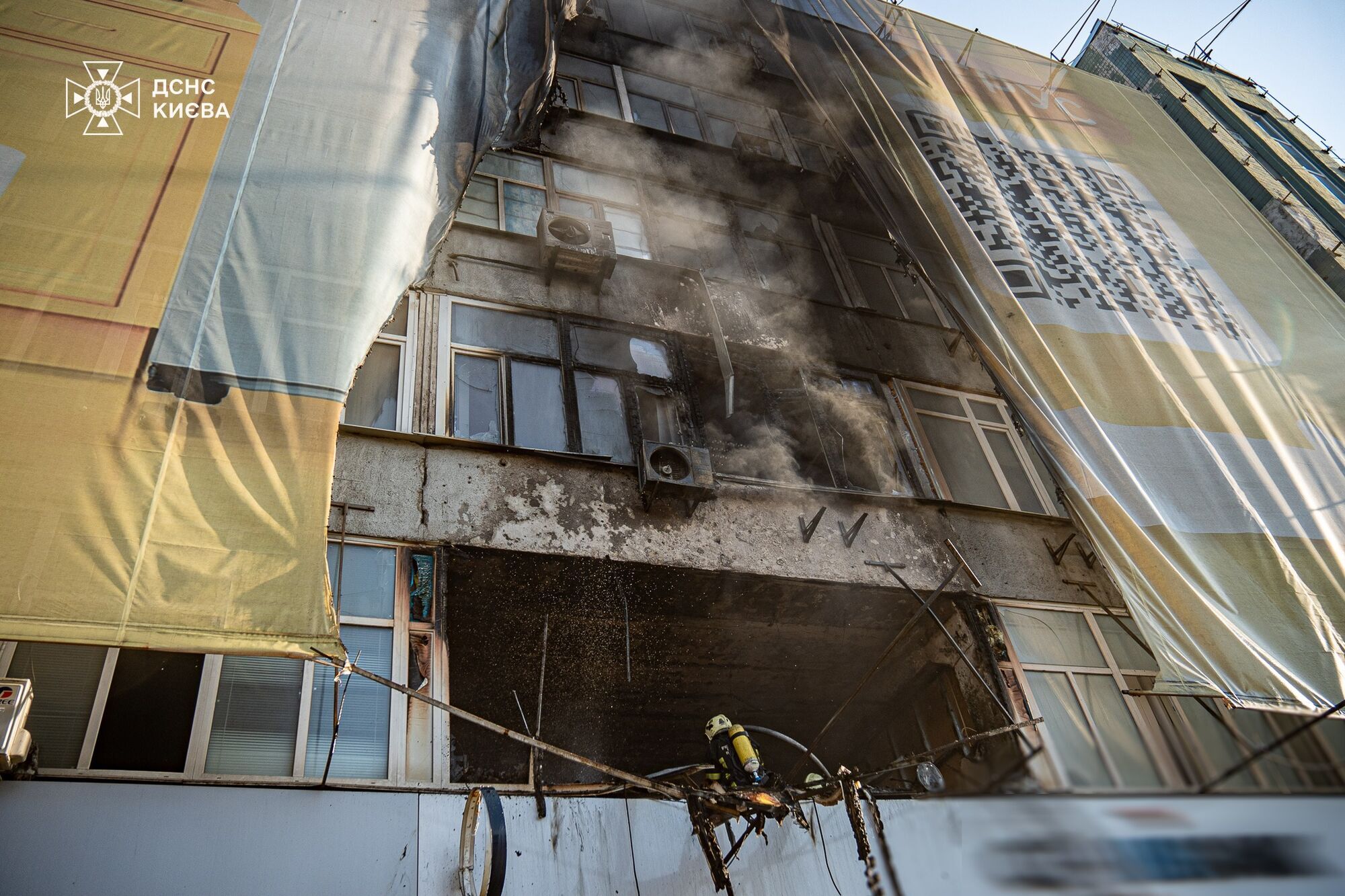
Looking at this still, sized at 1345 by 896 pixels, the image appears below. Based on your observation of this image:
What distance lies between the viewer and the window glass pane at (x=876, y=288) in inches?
446

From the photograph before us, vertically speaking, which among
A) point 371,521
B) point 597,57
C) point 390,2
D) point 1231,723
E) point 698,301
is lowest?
point 1231,723

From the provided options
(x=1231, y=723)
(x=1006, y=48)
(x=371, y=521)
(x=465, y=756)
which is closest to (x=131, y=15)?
(x=371, y=521)

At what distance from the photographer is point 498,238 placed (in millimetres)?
9250

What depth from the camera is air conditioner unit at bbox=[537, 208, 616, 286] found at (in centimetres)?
894

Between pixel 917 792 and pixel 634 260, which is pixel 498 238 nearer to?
pixel 634 260

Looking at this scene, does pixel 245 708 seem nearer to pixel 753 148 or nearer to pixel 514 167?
pixel 514 167

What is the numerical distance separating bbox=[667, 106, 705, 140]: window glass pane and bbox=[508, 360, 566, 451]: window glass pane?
234 inches

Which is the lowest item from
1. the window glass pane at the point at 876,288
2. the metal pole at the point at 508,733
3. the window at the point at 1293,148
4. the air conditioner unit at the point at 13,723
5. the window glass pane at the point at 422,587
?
the metal pole at the point at 508,733

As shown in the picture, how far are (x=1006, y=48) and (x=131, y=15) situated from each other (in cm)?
1192

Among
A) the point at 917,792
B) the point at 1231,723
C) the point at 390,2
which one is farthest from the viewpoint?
the point at 390,2

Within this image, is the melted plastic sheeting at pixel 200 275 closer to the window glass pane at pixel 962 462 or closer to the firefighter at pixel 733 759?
the firefighter at pixel 733 759

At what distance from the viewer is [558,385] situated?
325 inches

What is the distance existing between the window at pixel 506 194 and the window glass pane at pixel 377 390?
7.64 ft

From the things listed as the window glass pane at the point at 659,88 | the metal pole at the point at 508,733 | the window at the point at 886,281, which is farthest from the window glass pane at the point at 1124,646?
the window glass pane at the point at 659,88
